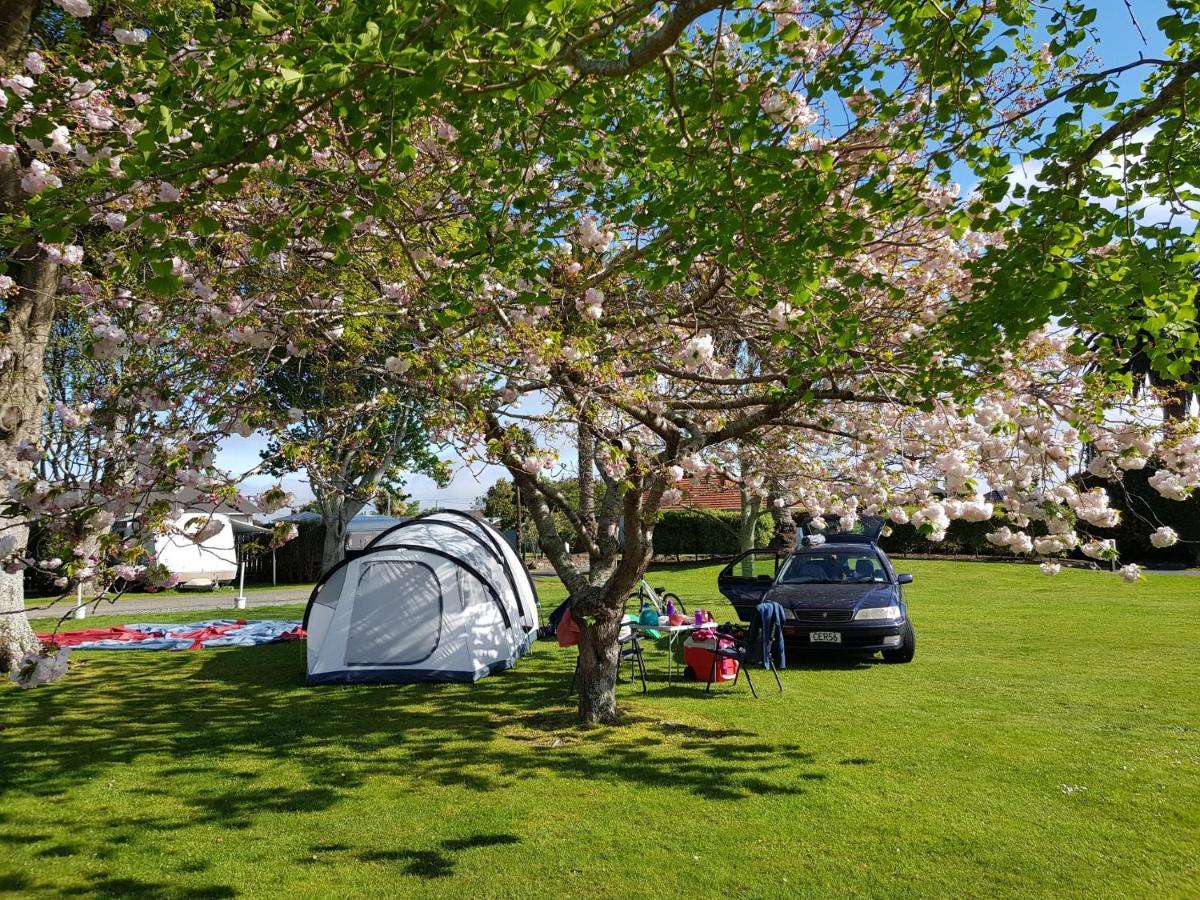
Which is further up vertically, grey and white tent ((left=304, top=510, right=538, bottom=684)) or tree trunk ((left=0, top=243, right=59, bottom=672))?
tree trunk ((left=0, top=243, right=59, bottom=672))

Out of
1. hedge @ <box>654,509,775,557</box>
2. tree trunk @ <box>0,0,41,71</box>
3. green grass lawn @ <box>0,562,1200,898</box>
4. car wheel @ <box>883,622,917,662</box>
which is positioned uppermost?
tree trunk @ <box>0,0,41,71</box>

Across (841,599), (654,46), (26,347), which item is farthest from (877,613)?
(26,347)

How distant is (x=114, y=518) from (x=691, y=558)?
27382mm

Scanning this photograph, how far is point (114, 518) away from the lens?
4422mm

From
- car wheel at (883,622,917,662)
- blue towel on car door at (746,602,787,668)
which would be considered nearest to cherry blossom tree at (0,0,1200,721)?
blue towel on car door at (746,602,787,668)

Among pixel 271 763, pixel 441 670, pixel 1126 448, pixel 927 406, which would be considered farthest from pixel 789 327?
pixel 441 670

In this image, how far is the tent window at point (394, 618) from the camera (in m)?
9.96

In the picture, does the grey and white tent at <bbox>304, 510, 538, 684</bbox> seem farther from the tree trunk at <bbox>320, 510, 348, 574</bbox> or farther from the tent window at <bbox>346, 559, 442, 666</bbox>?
the tree trunk at <bbox>320, 510, 348, 574</bbox>

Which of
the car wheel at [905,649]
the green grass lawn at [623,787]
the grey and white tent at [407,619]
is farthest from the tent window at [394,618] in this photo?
the car wheel at [905,649]

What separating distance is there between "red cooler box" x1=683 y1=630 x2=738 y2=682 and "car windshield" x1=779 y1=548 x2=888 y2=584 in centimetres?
231

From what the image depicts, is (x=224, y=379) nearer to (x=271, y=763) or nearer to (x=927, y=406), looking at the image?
(x=271, y=763)

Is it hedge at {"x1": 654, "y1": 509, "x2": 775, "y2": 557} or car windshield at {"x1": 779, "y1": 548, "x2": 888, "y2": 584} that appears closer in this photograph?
car windshield at {"x1": 779, "y1": 548, "x2": 888, "y2": 584}

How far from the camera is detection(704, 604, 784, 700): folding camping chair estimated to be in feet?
27.7

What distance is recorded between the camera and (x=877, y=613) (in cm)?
1003
